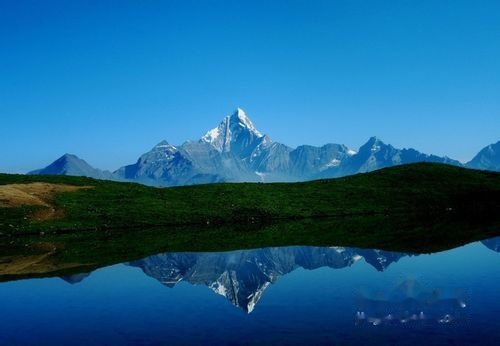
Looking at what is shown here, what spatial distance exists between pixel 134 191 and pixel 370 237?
59.8m

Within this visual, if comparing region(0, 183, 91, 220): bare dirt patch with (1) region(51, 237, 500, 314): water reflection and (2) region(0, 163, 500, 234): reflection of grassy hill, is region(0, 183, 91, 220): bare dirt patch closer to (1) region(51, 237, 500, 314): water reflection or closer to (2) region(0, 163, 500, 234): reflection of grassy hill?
(2) region(0, 163, 500, 234): reflection of grassy hill

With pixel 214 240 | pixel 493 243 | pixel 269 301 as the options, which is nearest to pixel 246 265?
pixel 269 301

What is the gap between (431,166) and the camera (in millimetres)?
127688

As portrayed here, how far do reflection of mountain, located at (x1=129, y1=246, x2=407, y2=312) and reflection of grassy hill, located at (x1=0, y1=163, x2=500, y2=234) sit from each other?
35.4 m

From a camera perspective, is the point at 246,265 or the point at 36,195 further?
the point at 36,195

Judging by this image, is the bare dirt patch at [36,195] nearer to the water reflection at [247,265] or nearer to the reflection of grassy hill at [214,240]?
the reflection of grassy hill at [214,240]

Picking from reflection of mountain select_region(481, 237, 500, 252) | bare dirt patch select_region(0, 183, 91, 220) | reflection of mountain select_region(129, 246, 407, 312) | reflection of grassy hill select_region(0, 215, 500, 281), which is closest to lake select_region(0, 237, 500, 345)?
reflection of mountain select_region(129, 246, 407, 312)

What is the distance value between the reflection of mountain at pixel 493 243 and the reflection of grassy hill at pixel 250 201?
116ft

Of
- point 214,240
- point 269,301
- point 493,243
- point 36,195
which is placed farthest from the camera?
point 36,195

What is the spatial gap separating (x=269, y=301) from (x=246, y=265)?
545 inches

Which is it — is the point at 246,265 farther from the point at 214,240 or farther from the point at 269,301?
the point at 214,240

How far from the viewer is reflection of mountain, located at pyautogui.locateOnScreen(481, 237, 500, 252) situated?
49.8 metres

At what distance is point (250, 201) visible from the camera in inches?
3883

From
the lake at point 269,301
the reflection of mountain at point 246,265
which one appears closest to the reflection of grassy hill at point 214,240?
the reflection of mountain at point 246,265
